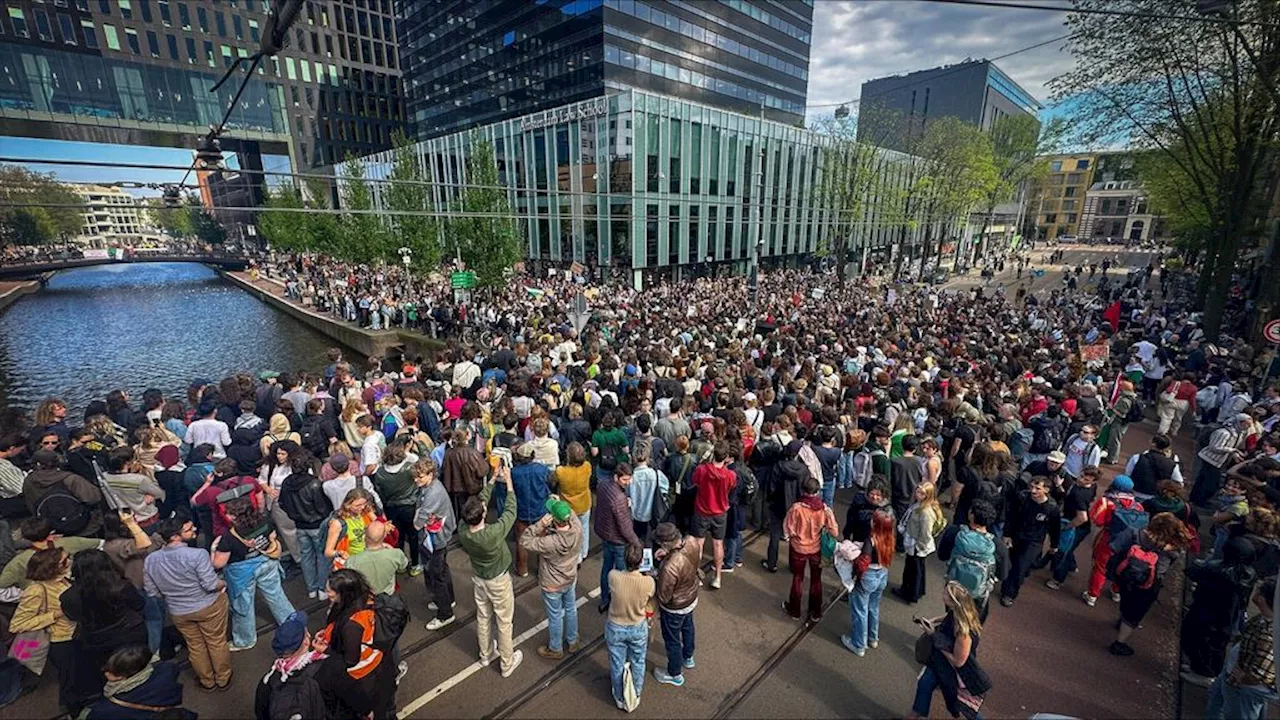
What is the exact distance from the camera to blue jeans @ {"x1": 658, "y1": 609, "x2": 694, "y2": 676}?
14.8 ft

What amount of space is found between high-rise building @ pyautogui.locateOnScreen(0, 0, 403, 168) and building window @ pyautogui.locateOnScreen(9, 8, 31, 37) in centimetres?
7

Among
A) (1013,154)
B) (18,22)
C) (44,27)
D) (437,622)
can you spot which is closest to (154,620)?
(437,622)

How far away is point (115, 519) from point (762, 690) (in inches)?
236

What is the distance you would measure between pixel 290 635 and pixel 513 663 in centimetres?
224

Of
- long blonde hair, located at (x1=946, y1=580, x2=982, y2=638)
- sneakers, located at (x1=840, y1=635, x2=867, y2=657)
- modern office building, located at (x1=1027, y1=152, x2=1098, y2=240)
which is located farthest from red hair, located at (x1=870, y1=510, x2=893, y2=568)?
modern office building, located at (x1=1027, y1=152, x2=1098, y2=240)

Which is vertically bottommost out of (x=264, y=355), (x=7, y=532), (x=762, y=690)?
(x=264, y=355)

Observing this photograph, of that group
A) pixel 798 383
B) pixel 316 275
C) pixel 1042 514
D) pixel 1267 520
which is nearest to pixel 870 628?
pixel 1042 514

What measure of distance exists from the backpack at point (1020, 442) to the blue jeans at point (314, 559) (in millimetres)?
9415

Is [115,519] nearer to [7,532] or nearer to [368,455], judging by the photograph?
[7,532]

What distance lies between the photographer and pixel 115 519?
4426mm

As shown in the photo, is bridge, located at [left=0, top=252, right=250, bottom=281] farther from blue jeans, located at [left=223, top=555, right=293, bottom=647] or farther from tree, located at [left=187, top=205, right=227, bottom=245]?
blue jeans, located at [left=223, top=555, right=293, bottom=647]

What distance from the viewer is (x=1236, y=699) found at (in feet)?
12.9

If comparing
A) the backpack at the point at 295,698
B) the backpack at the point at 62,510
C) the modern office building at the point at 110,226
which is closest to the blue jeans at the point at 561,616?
the backpack at the point at 295,698

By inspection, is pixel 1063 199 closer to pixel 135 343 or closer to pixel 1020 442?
pixel 1020 442
